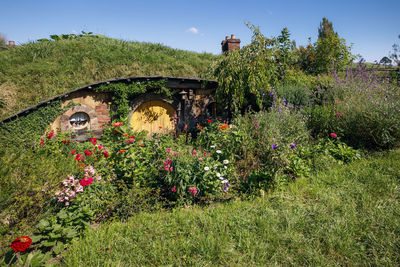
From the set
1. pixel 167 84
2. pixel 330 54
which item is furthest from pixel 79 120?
pixel 330 54

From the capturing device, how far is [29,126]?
6789 millimetres

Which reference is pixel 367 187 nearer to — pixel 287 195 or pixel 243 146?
pixel 287 195

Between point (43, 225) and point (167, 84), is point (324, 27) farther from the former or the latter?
point (43, 225)

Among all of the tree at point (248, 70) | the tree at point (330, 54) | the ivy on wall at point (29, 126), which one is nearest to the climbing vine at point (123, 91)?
the ivy on wall at point (29, 126)

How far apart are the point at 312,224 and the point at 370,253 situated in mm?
691

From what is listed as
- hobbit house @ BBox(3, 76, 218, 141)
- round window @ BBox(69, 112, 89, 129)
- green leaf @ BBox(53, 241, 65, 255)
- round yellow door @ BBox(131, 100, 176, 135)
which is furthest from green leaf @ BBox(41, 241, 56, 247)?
round yellow door @ BBox(131, 100, 176, 135)

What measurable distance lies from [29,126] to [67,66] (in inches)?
120

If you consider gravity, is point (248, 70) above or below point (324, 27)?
below

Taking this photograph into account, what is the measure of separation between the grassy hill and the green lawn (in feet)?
21.9

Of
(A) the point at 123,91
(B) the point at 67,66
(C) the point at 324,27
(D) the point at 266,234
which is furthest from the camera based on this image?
(C) the point at 324,27

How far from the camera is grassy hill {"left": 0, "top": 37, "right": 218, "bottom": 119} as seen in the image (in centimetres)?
745

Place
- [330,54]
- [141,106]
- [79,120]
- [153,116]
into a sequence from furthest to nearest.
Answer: [330,54]
[153,116]
[141,106]
[79,120]

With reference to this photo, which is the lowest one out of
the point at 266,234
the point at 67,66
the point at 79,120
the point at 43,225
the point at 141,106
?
the point at 266,234

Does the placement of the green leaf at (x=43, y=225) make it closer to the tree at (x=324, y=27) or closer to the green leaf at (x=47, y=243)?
the green leaf at (x=47, y=243)
